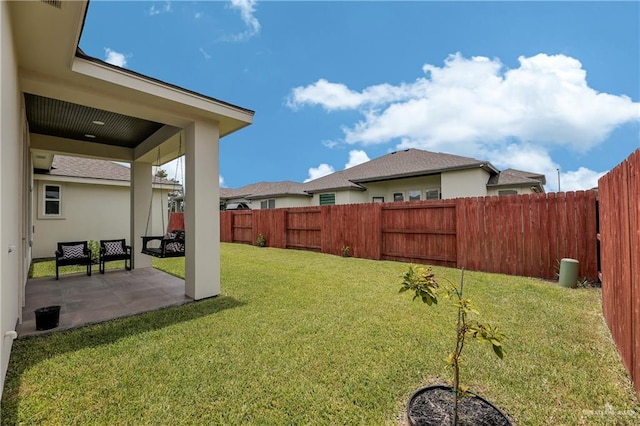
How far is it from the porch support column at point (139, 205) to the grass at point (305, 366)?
4.53m

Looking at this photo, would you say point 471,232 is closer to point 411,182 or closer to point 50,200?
point 411,182

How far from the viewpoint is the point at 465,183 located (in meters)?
13.2

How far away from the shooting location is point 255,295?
17.5 feet

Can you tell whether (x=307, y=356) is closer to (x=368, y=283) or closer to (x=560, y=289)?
(x=368, y=283)

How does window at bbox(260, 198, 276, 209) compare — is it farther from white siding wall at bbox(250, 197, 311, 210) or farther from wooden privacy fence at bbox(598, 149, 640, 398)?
wooden privacy fence at bbox(598, 149, 640, 398)

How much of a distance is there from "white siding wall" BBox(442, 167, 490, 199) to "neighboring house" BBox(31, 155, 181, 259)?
12286 millimetres

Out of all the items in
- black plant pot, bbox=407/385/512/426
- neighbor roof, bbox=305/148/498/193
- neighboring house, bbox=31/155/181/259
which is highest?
neighbor roof, bbox=305/148/498/193

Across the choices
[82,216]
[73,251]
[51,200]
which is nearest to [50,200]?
[51,200]

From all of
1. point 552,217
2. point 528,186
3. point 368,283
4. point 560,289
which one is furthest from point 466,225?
point 528,186

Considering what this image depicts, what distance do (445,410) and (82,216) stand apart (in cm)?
1382

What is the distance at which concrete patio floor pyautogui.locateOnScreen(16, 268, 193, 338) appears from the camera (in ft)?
13.8

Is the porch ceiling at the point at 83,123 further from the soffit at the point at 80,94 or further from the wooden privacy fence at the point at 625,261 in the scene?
the wooden privacy fence at the point at 625,261

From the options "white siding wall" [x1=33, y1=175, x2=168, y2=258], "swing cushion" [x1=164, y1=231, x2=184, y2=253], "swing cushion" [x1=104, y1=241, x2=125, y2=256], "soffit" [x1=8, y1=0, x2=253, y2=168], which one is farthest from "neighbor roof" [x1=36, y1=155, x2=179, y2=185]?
"swing cushion" [x1=164, y1=231, x2=184, y2=253]

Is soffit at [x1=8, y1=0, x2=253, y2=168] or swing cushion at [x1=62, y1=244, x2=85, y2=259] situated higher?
soffit at [x1=8, y1=0, x2=253, y2=168]
